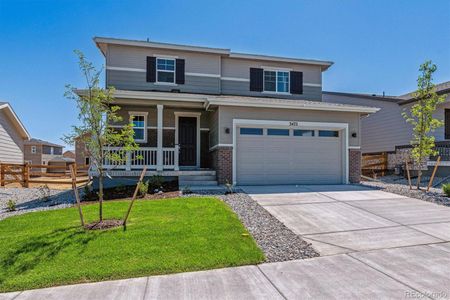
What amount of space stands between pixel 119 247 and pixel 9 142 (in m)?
19.3

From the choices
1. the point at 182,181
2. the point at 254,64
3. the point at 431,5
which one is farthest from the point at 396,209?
the point at 254,64

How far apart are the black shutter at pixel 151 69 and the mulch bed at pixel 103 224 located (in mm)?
9487

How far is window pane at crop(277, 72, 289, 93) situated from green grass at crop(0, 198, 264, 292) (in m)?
10.8

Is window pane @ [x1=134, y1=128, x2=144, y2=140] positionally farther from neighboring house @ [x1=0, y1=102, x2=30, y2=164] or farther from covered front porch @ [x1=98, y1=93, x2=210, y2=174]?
neighboring house @ [x1=0, y1=102, x2=30, y2=164]

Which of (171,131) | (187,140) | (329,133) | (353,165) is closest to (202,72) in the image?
(171,131)

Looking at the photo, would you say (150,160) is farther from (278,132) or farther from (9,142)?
(9,142)

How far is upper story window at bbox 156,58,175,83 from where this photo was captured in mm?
14414

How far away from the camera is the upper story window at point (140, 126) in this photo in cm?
1328

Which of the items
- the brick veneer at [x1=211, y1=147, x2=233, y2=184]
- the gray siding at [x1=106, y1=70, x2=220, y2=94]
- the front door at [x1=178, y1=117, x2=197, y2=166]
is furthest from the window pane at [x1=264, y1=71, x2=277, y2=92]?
the brick veneer at [x1=211, y1=147, x2=233, y2=184]

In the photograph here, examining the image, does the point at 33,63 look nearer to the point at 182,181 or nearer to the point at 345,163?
the point at 182,181

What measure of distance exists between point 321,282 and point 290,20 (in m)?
11.9

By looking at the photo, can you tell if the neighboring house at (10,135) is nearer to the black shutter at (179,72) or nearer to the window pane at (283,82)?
the black shutter at (179,72)

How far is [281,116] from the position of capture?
1195cm

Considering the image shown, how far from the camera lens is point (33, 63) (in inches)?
588
